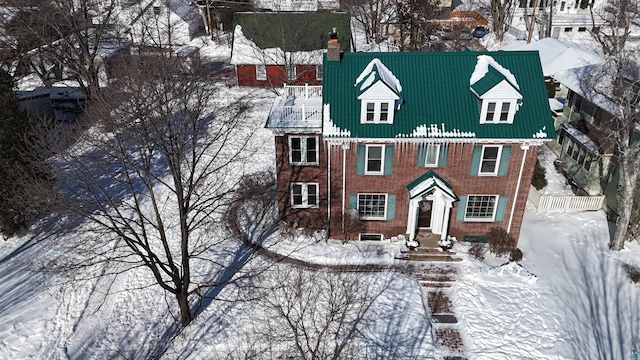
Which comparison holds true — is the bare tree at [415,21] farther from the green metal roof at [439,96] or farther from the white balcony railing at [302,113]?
the white balcony railing at [302,113]

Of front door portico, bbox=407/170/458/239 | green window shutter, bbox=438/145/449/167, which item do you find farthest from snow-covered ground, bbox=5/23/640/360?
green window shutter, bbox=438/145/449/167

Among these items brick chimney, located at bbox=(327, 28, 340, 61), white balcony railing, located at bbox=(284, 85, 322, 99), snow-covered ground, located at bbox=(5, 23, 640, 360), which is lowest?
snow-covered ground, located at bbox=(5, 23, 640, 360)

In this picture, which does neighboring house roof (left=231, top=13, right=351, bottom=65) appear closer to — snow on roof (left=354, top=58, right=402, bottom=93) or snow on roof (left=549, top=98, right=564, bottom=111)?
snow on roof (left=549, top=98, right=564, bottom=111)

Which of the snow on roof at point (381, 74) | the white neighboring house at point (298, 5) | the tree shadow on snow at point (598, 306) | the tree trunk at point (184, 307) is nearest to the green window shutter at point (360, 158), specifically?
the snow on roof at point (381, 74)

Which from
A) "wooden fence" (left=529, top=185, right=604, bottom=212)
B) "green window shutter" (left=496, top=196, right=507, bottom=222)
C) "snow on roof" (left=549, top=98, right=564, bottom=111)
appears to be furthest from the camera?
"snow on roof" (left=549, top=98, right=564, bottom=111)

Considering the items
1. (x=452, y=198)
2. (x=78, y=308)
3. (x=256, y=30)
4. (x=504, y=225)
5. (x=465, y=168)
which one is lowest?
(x=78, y=308)

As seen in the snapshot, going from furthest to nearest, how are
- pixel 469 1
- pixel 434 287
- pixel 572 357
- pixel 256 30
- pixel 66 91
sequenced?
1. pixel 469 1
2. pixel 256 30
3. pixel 66 91
4. pixel 434 287
5. pixel 572 357

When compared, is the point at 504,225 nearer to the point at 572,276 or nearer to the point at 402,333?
the point at 572,276

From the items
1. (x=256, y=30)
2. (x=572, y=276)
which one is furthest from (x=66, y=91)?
(x=572, y=276)
